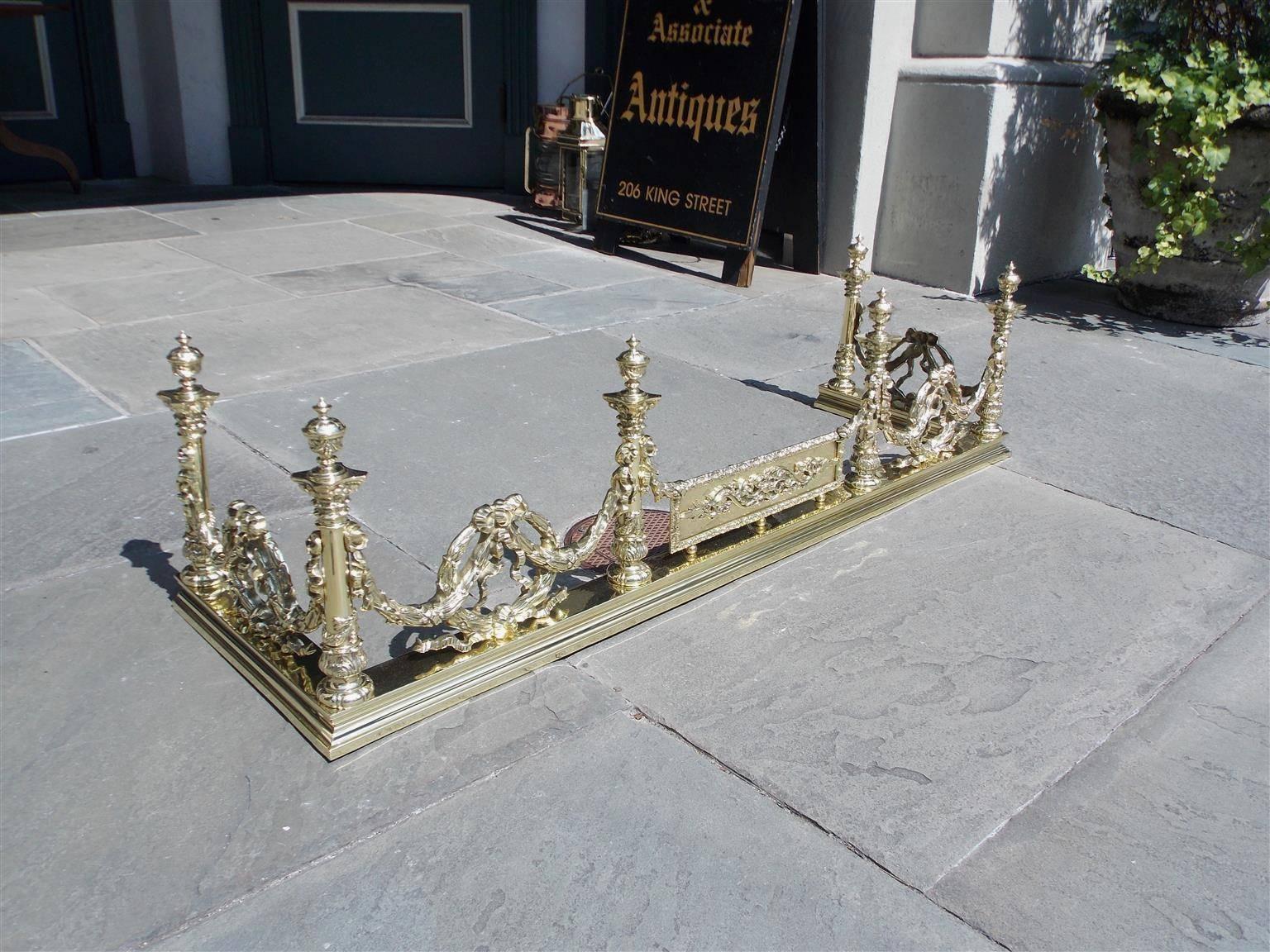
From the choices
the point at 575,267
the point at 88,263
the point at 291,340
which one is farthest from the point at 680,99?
the point at 88,263

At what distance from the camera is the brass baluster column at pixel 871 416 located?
430 cm

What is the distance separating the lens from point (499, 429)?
5.00 m

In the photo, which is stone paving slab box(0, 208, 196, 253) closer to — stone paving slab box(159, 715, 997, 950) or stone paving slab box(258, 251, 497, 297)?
stone paving slab box(258, 251, 497, 297)

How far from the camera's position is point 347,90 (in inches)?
434

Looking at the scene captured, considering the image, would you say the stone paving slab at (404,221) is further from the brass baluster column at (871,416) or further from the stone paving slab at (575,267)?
the brass baluster column at (871,416)

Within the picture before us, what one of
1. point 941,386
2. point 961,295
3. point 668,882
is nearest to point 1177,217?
point 961,295

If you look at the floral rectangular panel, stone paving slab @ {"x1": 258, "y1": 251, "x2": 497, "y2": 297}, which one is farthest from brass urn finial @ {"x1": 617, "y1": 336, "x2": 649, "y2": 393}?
stone paving slab @ {"x1": 258, "y1": 251, "x2": 497, "y2": 297}

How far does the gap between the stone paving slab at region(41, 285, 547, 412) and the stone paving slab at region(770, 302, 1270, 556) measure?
6.30 ft

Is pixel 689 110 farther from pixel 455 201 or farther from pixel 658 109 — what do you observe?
pixel 455 201

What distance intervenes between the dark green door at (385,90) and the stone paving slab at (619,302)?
162 inches

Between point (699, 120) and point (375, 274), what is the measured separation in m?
2.54

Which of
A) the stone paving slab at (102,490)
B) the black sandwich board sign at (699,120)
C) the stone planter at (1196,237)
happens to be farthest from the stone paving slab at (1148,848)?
the black sandwich board sign at (699,120)

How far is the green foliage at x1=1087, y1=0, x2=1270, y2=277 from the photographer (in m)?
6.44

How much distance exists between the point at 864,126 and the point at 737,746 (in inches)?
240
